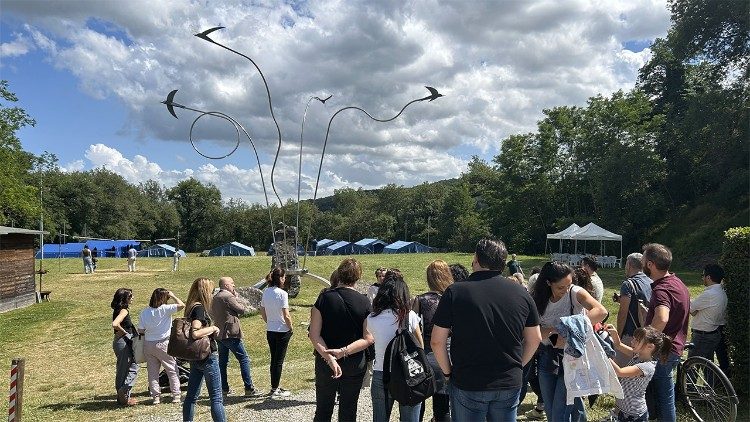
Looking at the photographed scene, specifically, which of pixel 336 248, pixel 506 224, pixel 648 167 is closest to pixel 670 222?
pixel 648 167

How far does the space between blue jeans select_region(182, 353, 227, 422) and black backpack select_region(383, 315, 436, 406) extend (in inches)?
73.0

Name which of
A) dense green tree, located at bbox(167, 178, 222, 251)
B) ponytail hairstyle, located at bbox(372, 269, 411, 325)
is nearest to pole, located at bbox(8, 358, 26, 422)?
ponytail hairstyle, located at bbox(372, 269, 411, 325)

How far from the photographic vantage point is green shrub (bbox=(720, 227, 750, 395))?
552 centimetres

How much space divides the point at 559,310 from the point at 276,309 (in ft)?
10.6

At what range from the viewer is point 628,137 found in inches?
1476

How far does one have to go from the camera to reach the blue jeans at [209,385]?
4973mm

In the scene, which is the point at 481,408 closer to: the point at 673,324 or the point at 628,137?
the point at 673,324

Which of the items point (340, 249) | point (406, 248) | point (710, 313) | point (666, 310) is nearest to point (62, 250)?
point (340, 249)

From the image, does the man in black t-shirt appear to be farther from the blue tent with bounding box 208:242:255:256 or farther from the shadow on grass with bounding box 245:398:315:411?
the blue tent with bounding box 208:242:255:256

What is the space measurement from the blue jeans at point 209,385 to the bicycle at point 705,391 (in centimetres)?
450

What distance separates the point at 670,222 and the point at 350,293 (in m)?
37.1

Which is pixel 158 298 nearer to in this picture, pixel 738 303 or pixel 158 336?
pixel 158 336

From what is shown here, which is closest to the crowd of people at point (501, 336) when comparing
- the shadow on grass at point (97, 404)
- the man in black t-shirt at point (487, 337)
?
the man in black t-shirt at point (487, 337)

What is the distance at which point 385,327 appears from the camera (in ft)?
13.4
